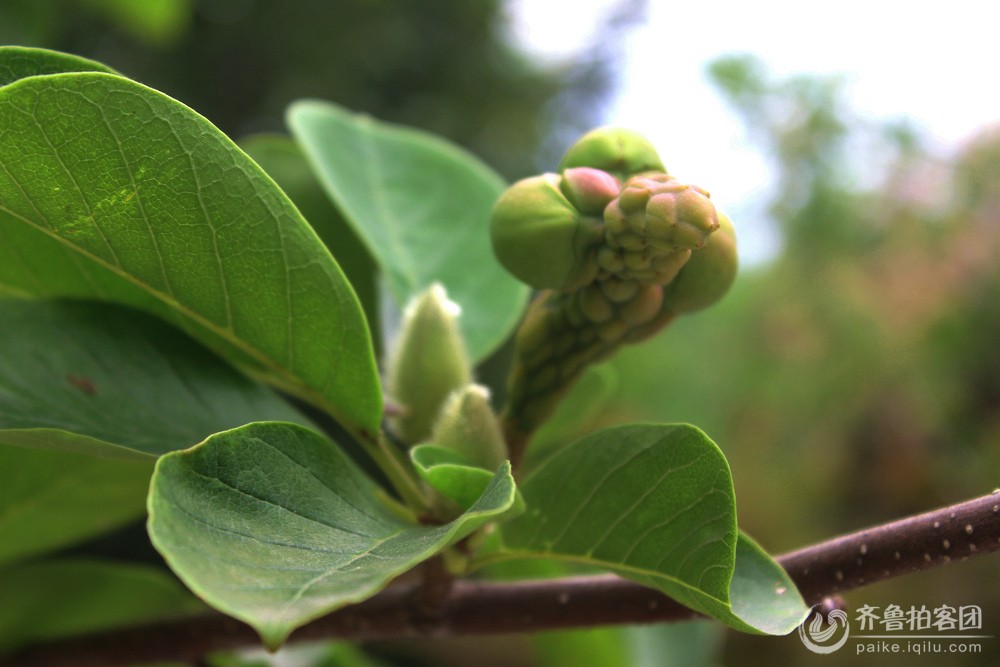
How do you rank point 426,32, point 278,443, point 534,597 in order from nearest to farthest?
point 278,443, point 534,597, point 426,32

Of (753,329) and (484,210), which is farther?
(753,329)

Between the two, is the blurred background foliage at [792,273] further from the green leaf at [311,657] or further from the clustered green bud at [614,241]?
the clustered green bud at [614,241]

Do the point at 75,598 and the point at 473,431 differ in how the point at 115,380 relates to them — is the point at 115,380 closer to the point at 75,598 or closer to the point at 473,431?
the point at 473,431

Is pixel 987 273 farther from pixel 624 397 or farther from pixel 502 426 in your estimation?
pixel 502 426

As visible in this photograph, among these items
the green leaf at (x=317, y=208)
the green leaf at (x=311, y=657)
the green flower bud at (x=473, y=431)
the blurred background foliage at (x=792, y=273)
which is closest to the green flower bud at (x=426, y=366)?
the green flower bud at (x=473, y=431)

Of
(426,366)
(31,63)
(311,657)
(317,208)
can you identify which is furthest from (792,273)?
(31,63)

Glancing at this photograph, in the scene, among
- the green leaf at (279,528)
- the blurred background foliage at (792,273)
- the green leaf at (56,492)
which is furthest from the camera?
the blurred background foliage at (792,273)

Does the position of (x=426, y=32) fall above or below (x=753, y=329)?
above

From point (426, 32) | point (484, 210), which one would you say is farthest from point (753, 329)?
point (484, 210)
